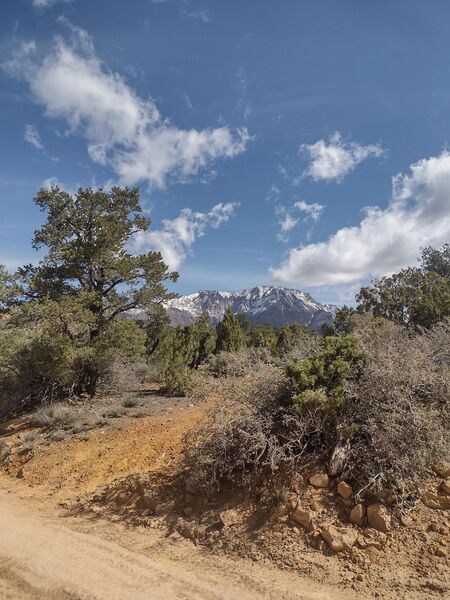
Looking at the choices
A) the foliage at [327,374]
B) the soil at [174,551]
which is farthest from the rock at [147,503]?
the foliage at [327,374]

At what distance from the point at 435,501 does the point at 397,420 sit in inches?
43.6

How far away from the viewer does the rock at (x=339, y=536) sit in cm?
486

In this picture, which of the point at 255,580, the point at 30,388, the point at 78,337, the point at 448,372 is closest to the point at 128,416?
the point at 78,337

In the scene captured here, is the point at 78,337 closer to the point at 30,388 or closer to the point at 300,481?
the point at 30,388

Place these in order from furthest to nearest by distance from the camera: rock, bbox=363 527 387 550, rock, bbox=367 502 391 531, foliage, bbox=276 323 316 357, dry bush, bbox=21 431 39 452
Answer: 1. dry bush, bbox=21 431 39 452
2. foliage, bbox=276 323 316 357
3. rock, bbox=367 502 391 531
4. rock, bbox=363 527 387 550

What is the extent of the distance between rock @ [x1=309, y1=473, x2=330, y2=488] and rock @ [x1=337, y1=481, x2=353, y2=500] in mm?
241

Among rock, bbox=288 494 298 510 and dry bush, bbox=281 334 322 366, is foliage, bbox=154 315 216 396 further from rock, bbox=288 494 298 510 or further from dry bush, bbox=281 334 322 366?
rock, bbox=288 494 298 510

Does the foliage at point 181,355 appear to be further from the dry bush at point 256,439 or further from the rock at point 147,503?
the dry bush at point 256,439

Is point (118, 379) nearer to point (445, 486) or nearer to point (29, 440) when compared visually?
point (29, 440)

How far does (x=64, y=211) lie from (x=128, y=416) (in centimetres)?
787

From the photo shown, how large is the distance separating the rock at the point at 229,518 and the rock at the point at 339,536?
1276 mm

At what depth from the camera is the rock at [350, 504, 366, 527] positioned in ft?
16.8

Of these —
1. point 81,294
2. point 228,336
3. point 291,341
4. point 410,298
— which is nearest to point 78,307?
point 81,294

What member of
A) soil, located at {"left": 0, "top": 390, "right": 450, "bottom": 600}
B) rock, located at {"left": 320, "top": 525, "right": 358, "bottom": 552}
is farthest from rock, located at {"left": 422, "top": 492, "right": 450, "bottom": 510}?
rock, located at {"left": 320, "top": 525, "right": 358, "bottom": 552}
